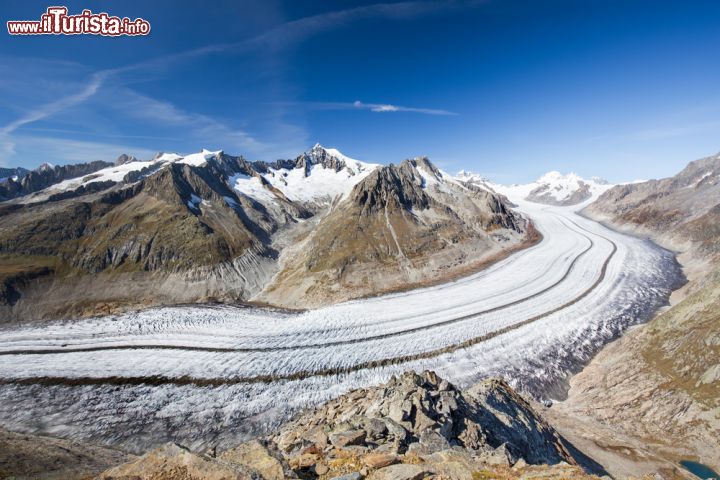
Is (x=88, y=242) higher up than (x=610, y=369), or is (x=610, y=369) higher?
(x=88, y=242)

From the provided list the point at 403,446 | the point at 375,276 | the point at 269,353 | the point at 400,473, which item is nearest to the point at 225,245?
→ the point at 375,276

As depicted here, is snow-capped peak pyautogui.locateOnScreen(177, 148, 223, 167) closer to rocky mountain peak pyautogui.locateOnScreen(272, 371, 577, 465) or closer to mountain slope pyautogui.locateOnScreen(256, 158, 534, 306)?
mountain slope pyautogui.locateOnScreen(256, 158, 534, 306)

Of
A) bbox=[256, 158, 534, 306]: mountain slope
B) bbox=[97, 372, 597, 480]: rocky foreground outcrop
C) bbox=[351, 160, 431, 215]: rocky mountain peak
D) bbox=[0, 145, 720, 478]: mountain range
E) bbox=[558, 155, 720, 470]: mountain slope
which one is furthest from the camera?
bbox=[351, 160, 431, 215]: rocky mountain peak

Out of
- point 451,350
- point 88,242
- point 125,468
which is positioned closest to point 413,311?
point 451,350

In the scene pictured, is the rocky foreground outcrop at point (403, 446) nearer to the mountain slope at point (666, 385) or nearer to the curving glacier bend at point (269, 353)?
the mountain slope at point (666, 385)

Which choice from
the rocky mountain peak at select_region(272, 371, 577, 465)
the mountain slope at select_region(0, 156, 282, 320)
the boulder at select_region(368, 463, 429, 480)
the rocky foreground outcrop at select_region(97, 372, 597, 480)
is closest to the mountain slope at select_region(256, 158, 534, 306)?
the mountain slope at select_region(0, 156, 282, 320)

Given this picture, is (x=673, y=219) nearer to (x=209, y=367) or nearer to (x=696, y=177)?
(x=696, y=177)
